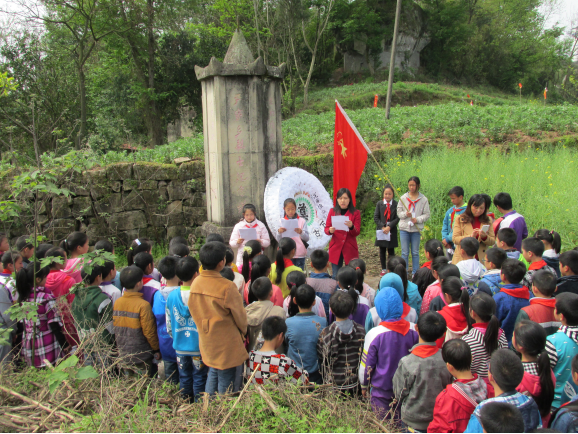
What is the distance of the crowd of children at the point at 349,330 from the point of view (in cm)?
224

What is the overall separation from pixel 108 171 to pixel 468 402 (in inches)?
289

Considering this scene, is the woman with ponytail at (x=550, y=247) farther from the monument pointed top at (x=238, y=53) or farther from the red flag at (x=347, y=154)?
the monument pointed top at (x=238, y=53)

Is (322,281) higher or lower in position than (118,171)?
lower

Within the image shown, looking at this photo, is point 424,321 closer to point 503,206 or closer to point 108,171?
point 503,206

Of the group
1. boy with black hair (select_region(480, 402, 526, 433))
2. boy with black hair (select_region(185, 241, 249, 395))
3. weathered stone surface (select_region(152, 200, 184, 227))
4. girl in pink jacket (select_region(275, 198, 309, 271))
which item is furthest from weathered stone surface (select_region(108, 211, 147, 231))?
boy with black hair (select_region(480, 402, 526, 433))

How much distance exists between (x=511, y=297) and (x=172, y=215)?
6.21 meters

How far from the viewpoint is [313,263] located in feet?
12.4

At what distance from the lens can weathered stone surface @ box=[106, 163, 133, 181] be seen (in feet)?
25.2

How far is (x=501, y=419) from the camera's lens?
1717 millimetres

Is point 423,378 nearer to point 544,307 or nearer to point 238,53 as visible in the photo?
point 544,307

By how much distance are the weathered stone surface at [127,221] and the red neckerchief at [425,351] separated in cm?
656

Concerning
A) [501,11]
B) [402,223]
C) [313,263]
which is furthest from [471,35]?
[313,263]

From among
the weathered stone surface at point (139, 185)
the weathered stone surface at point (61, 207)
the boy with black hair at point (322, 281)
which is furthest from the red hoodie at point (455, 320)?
the weathered stone surface at point (61, 207)

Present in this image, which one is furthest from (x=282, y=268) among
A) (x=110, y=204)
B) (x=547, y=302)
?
(x=110, y=204)
